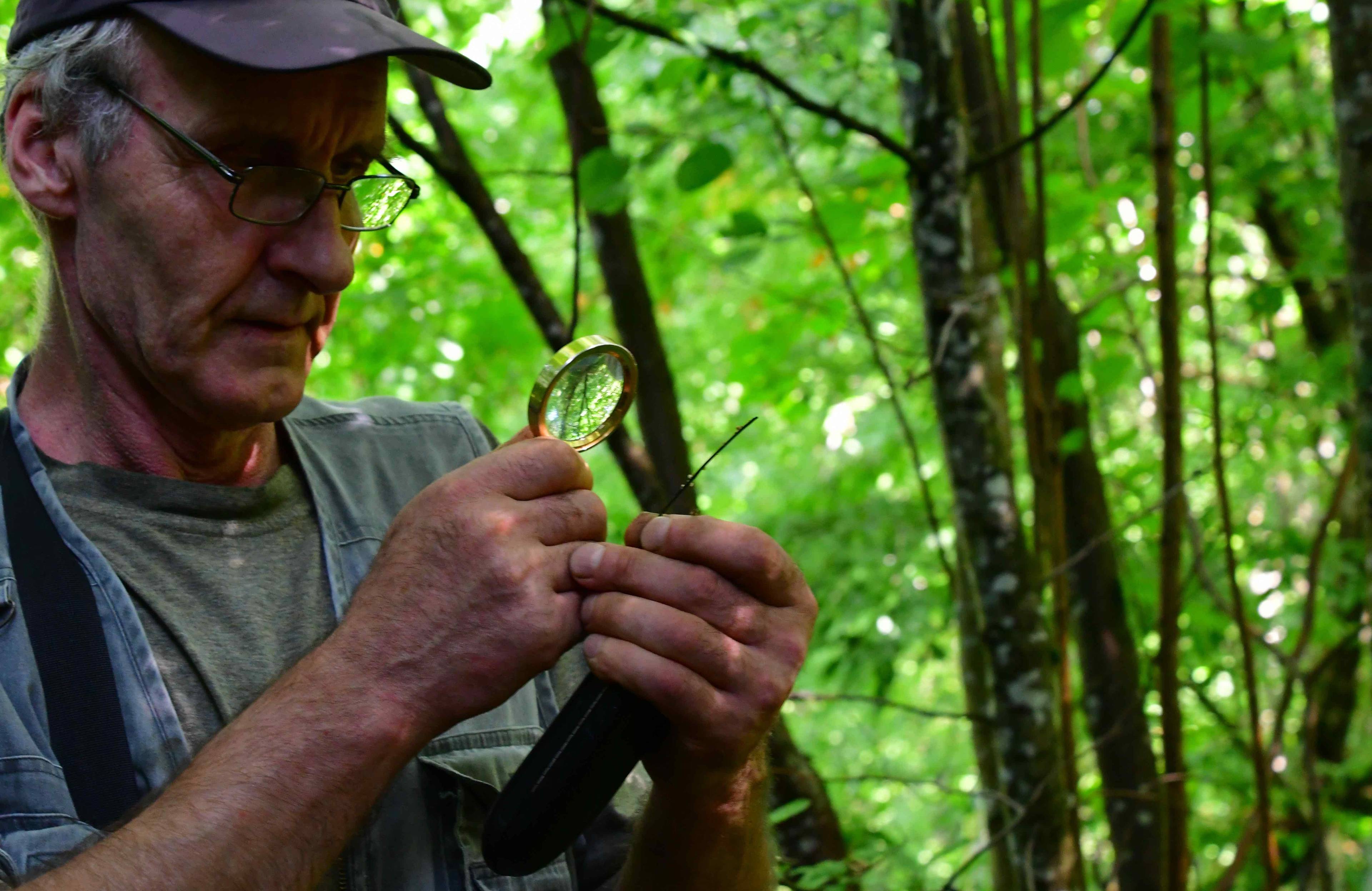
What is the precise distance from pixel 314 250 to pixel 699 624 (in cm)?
72

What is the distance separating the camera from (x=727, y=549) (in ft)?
3.94

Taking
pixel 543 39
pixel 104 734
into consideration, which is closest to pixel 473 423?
pixel 104 734

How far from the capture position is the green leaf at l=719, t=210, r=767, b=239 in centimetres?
283

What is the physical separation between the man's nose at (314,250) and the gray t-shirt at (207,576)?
1.04 feet

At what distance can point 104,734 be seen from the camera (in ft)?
4.14

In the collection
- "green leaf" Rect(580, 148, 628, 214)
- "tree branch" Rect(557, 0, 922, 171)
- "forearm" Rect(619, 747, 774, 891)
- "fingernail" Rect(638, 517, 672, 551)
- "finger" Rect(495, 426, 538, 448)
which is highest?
"tree branch" Rect(557, 0, 922, 171)

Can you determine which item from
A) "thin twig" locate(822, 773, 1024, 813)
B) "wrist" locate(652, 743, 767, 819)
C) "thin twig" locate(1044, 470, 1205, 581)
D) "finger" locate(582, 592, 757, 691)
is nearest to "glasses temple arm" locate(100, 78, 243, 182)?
"finger" locate(582, 592, 757, 691)

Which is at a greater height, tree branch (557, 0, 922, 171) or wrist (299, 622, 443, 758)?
tree branch (557, 0, 922, 171)

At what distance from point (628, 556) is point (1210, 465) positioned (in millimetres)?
2322

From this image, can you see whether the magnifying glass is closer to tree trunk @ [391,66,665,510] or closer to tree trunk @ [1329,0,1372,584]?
tree trunk @ [391,66,665,510]

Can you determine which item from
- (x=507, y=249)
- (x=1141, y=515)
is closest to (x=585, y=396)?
(x=507, y=249)

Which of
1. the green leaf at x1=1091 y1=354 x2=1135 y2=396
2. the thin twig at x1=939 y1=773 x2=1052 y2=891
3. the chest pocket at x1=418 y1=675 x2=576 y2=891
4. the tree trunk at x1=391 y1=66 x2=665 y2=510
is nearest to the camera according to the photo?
the chest pocket at x1=418 y1=675 x2=576 y2=891

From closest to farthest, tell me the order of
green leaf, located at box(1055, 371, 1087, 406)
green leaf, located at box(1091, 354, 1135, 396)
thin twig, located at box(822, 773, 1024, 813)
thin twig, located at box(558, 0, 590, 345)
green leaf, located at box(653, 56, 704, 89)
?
thin twig, located at box(558, 0, 590, 345)
thin twig, located at box(822, 773, 1024, 813)
green leaf, located at box(653, 56, 704, 89)
green leaf, located at box(1055, 371, 1087, 406)
green leaf, located at box(1091, 354, 1135, 396)

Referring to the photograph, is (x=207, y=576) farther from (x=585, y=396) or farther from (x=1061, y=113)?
(x=1061, y=113)
